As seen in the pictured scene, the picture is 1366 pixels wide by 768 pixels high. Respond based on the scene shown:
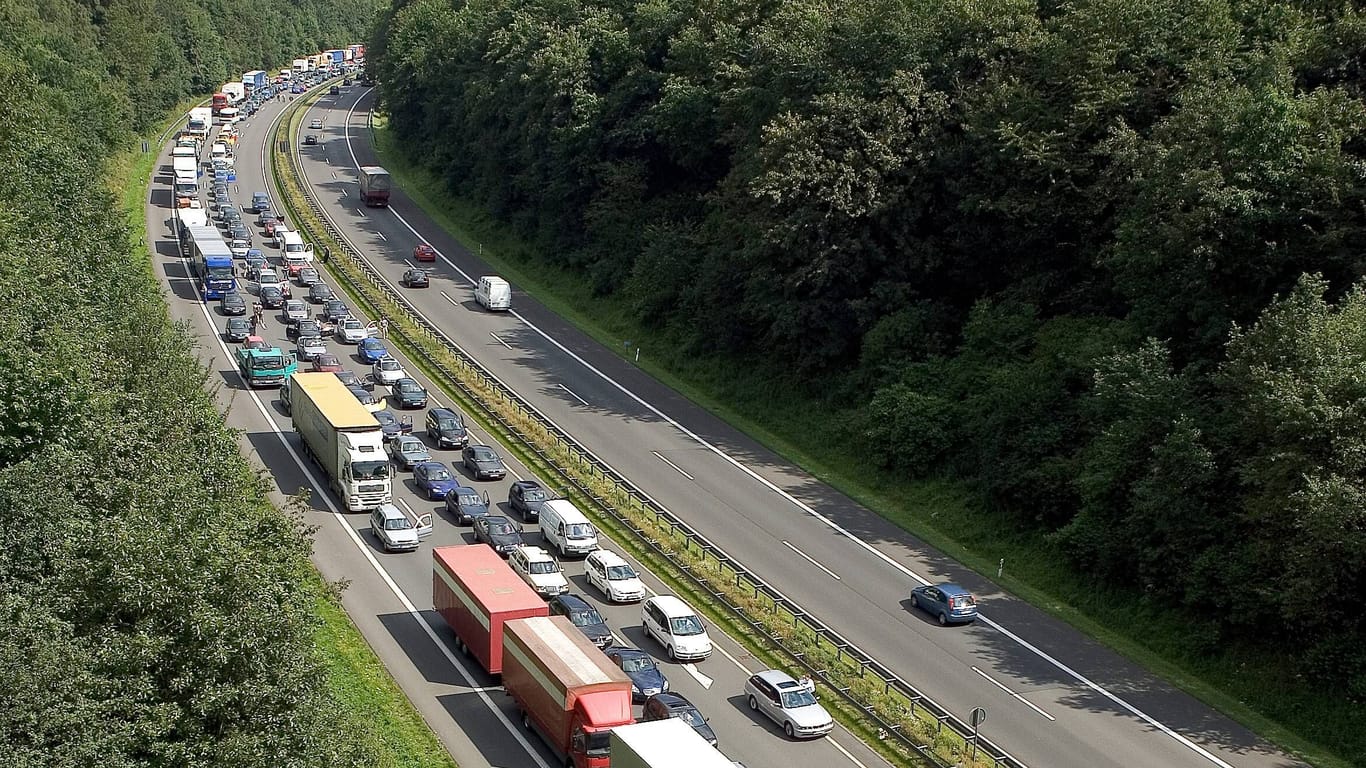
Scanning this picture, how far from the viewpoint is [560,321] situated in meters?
87.2

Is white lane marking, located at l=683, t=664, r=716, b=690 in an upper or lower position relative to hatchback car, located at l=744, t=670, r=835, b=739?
lower

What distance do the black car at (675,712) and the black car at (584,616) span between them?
4.73m

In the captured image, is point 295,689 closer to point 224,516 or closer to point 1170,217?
point 224,516

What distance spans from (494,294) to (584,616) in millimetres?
45545

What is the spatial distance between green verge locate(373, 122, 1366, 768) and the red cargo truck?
19.1 metres

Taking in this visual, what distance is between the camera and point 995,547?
179 ft

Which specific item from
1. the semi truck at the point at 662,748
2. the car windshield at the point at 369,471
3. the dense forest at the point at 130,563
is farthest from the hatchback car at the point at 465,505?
the semi truck at the point at 662,748

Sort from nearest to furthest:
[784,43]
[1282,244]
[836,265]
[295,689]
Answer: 1. [295,689]
2. [1282,244]
3. [836,265]
4. [784,43]

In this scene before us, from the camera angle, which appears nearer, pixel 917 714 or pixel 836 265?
pixel 917 714

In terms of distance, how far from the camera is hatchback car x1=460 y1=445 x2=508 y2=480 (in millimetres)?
59969

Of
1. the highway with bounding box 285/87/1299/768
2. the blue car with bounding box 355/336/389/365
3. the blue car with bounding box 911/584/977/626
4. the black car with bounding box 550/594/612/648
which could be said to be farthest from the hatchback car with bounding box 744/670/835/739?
the blue car with bounding box 355/336/389/365

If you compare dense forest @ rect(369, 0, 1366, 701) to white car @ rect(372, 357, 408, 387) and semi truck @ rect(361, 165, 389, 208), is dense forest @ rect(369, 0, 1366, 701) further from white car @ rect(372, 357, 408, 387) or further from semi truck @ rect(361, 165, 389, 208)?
semi truck @ rect(361, 165, 389, 208)

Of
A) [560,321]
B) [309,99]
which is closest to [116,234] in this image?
[560,321]

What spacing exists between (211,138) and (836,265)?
105 m
